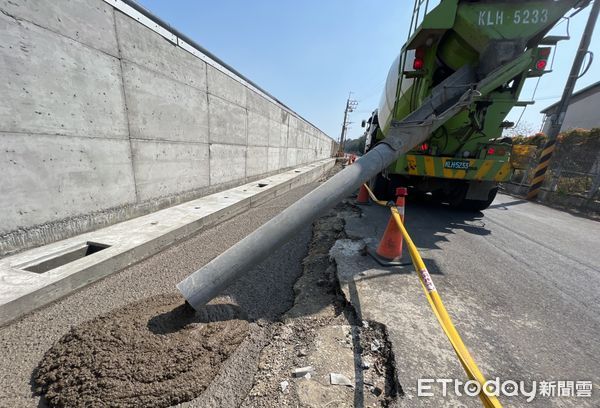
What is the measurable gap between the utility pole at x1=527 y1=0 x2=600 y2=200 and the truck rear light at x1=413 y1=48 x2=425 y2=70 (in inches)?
227

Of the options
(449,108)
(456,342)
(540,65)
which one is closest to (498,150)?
(540,65)

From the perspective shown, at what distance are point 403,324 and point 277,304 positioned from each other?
1026mm

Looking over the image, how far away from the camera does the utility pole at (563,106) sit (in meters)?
6.87

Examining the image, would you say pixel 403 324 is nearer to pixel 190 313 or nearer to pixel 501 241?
pixel 190 313

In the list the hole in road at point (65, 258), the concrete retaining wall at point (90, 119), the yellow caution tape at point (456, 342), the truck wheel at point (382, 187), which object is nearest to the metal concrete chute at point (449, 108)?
the truck wheel at point (382, 187)

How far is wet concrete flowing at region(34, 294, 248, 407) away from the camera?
1276 mm

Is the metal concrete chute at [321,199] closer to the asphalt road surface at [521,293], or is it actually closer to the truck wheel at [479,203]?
the asphalt road surface at [521,293]

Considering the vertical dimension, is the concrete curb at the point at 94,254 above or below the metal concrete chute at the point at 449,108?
below

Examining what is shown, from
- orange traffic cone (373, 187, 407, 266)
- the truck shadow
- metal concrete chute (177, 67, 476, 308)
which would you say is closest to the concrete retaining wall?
metal concrete chute (177, 67, 476, 308)

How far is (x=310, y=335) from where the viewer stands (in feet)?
5.79

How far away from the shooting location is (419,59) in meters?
3.72

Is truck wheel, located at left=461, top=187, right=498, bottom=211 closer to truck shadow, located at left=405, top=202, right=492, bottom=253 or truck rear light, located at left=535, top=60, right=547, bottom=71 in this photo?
truck shadow, located at left=405, top=202, right=492, bottom=253

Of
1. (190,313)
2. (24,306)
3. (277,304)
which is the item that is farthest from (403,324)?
(24,306)

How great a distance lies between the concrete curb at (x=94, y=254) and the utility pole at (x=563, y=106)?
→ 9.65m
